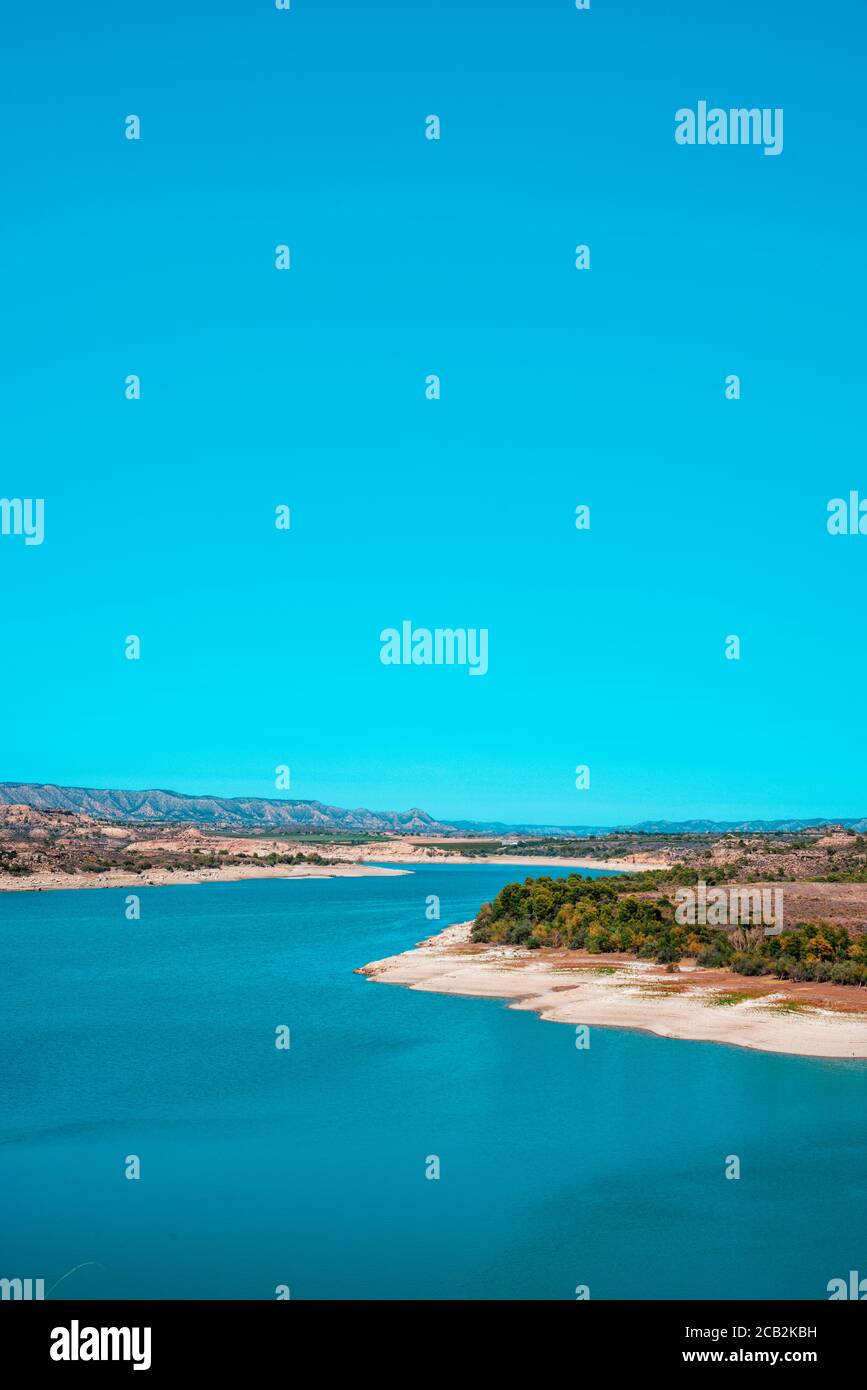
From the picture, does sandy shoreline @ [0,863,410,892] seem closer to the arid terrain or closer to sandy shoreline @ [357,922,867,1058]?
the arid terrain

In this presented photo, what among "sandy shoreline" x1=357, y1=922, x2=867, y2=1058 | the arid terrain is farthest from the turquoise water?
the arid terrain

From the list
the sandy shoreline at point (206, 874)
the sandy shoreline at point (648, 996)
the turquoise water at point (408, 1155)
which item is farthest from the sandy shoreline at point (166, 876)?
the turquoise water at point (408, 1155)

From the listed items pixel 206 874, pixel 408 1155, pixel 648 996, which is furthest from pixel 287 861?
pixel 408 1155

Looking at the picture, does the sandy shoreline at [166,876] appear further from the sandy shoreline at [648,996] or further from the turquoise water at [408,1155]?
the turquoise water at [408,1155]

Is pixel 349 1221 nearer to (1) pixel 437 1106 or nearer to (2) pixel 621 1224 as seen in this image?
(2) pixel 621 1224

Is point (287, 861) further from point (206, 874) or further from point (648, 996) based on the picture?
point (648, 996)
